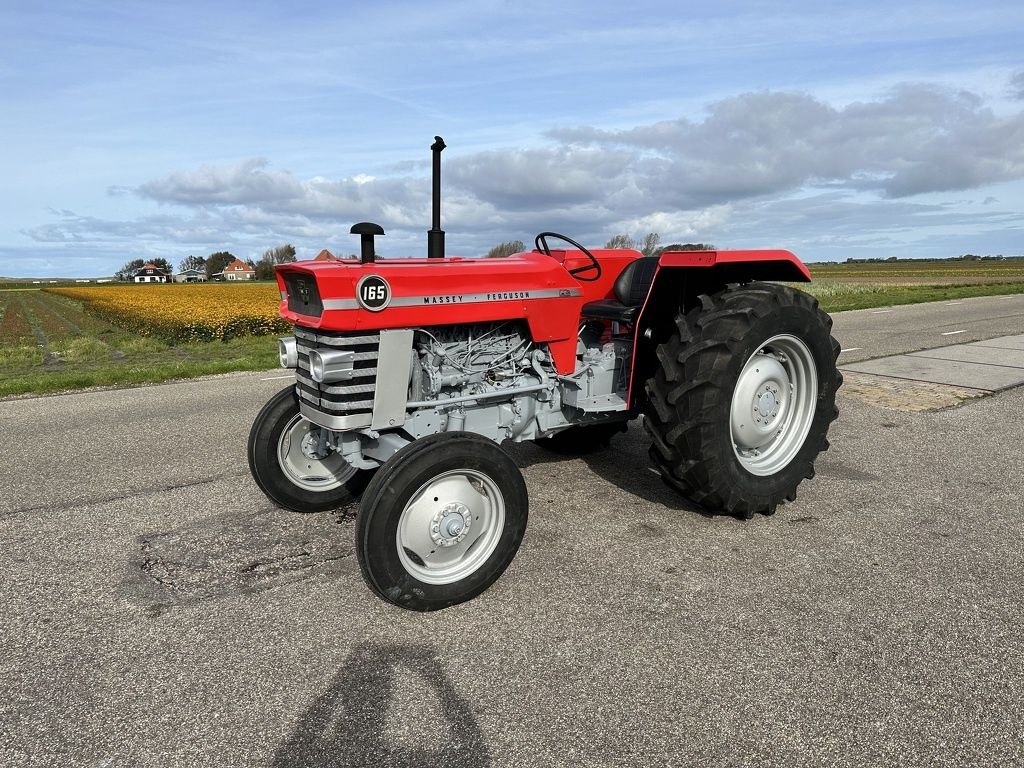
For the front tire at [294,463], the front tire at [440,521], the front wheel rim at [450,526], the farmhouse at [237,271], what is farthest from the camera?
the farmhouse at [237,271]

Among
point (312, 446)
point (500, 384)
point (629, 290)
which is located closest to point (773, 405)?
point (629, 290)

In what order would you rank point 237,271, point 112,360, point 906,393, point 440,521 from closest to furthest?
point 440,521 < point 906,393 < point 112,360 < point 237,271

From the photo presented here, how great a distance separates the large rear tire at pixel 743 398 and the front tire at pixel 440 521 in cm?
97

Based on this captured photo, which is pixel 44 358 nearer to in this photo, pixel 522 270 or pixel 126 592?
pixel 126 592

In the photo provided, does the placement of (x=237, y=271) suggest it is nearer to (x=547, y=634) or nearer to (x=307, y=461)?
Result: (x=307, y=461)

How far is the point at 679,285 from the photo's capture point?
13.3 ft

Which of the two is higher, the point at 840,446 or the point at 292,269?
the point at 292,269

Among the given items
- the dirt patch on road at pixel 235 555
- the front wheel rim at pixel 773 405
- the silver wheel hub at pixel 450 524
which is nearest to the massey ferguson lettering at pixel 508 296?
the silver wheel hub at pixel 450 524

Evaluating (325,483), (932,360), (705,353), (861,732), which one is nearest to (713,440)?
(705,353)

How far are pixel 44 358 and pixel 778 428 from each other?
39.8 feet

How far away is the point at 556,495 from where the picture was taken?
425 centimetres

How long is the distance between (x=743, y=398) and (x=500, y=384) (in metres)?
1.36

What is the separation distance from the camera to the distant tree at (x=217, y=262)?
85.1 meters

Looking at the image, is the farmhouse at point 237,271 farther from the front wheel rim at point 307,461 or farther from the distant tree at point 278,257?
the front wheel rim at point 307,461
